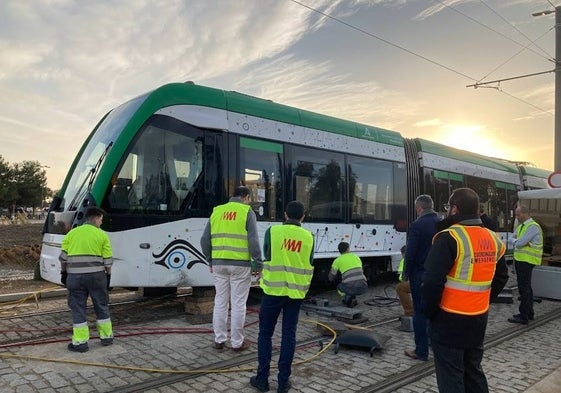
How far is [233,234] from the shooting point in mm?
5516

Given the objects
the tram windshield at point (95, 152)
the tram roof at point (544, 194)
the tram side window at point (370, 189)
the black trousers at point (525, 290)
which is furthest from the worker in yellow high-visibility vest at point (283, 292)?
the tram roof at point (544, 194)

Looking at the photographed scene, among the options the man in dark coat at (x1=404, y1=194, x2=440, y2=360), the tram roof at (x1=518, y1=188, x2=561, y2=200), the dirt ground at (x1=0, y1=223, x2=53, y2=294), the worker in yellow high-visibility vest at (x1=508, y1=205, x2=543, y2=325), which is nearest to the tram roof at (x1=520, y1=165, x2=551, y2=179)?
the tram roof at (x1=518, y1=188, x2=561, y2=200)

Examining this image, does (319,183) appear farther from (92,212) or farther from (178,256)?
(92,212)

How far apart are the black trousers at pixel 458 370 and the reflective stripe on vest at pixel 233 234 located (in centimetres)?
266

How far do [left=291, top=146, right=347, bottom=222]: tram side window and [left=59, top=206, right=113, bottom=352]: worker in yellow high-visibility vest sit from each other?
146 inches

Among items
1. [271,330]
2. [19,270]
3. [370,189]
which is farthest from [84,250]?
[19,270]

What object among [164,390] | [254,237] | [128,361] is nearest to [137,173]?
[254,237]

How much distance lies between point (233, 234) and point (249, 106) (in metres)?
2.92

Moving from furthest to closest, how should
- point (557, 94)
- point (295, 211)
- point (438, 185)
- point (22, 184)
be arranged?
1. point (22, 184)
2. point (557, 94)
3. point (438, 185)
4. point (295, 211)

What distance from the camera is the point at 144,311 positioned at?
7605 mm

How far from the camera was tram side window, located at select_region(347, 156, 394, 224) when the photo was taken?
9453 mm

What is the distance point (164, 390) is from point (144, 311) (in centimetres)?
348

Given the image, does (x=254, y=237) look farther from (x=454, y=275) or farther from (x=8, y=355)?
(x=8, y=355)

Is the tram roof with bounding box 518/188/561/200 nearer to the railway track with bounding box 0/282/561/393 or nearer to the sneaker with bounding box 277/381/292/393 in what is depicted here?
the railway track with bounding box 0/282/561/393
